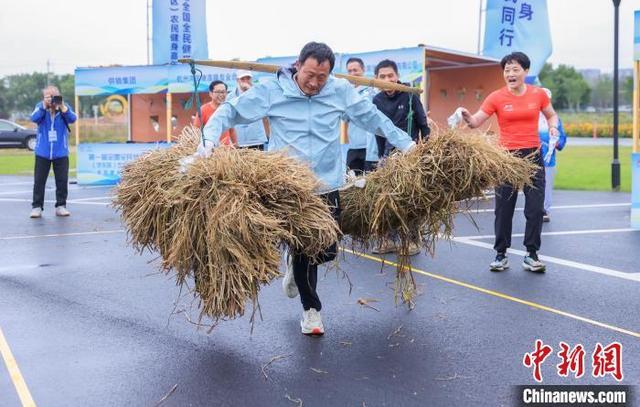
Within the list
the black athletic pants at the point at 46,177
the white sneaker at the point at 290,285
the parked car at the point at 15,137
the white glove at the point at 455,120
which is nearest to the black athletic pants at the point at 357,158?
the white glove at the point at 455,120

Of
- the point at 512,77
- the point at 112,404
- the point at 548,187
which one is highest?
the point at 512,77

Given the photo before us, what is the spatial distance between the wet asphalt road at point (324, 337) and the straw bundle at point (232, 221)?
542 mm

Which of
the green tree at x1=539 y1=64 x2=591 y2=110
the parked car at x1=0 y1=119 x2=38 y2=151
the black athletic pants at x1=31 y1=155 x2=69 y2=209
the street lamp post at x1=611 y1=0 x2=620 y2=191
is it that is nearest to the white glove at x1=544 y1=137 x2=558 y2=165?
the street lamp post at x1=611 y1=0 x2=620 y2=191

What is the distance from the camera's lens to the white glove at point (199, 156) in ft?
13.3

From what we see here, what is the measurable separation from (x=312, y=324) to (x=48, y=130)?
7528mm

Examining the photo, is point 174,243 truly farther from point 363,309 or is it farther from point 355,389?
point 363,309

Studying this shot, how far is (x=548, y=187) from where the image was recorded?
985cm

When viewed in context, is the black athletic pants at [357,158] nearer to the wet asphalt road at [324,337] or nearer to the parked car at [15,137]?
the wet asphalt road at [324,337]

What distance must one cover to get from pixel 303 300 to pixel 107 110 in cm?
1411

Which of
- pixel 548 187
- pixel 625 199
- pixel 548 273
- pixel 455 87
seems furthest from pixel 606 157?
pixel 548 273

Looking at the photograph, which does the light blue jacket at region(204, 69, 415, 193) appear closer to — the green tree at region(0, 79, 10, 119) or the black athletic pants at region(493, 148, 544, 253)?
the black athletic pants at region(493, 148, 544, 253)

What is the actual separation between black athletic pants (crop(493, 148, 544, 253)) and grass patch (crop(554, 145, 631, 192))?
27.0ft

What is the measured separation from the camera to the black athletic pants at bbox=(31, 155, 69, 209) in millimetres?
10773

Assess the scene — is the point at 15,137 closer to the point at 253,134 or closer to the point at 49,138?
the point at 49,138
